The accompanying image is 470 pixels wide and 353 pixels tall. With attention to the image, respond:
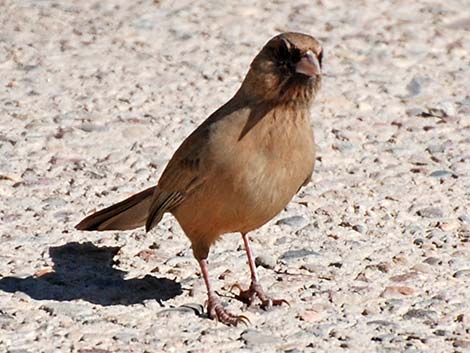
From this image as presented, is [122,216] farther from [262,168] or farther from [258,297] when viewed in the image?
[262,168]

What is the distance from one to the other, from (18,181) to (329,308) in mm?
2424

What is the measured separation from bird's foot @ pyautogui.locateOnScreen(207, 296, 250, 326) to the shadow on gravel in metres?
0.32

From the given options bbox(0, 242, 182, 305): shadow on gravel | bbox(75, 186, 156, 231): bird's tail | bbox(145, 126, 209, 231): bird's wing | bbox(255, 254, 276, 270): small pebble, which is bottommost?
bbox(255, 254, 276, 270): small pebble

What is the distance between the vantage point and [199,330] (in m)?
6.29

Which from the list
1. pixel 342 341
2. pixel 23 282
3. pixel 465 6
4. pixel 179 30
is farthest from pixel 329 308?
Answer: pixel 465 6

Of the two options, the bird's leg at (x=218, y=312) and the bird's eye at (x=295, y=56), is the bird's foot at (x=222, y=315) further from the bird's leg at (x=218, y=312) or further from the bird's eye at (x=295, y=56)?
the bird's eye at (x=295, y=56)

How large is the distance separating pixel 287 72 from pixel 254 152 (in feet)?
1.40

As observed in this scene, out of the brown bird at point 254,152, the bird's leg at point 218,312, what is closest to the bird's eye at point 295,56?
the brown bird at point 254,152

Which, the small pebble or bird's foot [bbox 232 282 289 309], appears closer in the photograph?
bird's foot [bbox 232 282 289 309]

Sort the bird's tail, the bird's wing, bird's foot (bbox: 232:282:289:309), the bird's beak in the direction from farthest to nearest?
the bird's tail < bird's foot (bbox: 232:282:289:309) < the bird's wing < the bird's beak

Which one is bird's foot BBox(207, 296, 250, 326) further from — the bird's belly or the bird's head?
Result: the bird's head

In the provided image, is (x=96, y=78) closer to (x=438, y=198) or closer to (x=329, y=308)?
(x=438, y=198)

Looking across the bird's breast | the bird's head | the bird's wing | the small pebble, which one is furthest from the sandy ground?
the bird's head

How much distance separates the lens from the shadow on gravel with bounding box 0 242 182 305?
6645 mm
